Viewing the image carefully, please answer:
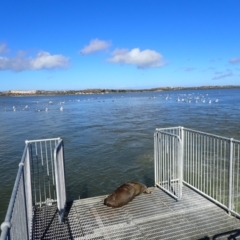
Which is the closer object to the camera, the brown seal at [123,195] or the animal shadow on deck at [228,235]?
the animal shadow on deck at [228,235]

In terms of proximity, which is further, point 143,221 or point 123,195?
point 123,195

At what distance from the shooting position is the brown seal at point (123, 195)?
649cm

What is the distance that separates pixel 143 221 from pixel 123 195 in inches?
38.8

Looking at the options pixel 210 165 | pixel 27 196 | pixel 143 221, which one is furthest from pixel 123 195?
pixel 210 165

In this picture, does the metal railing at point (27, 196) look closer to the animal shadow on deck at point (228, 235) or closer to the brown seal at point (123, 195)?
the brown seal at point (123, 195)

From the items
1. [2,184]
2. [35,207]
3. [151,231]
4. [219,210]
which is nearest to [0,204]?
[2,184]

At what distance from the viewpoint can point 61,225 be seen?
5770 mm

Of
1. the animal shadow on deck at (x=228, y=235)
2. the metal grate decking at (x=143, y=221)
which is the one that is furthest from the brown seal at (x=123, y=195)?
the animal shadow on deck at (x=228, y=235)

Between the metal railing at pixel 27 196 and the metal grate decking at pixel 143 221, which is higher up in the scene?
the metal railing at pixel 27 196

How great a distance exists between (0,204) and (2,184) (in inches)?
81.8

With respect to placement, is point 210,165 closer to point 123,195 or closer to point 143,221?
point 123,195

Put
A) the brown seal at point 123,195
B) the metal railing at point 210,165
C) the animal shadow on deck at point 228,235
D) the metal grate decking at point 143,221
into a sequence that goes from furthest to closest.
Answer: the brown seal at point 123,195 → the metal railing at point 210,165 → the metal grate decking at point 143,221 → the animal shadow on deck at point 228,235

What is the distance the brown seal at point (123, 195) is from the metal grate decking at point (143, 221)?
13cm

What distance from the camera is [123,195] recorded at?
6.66 m
